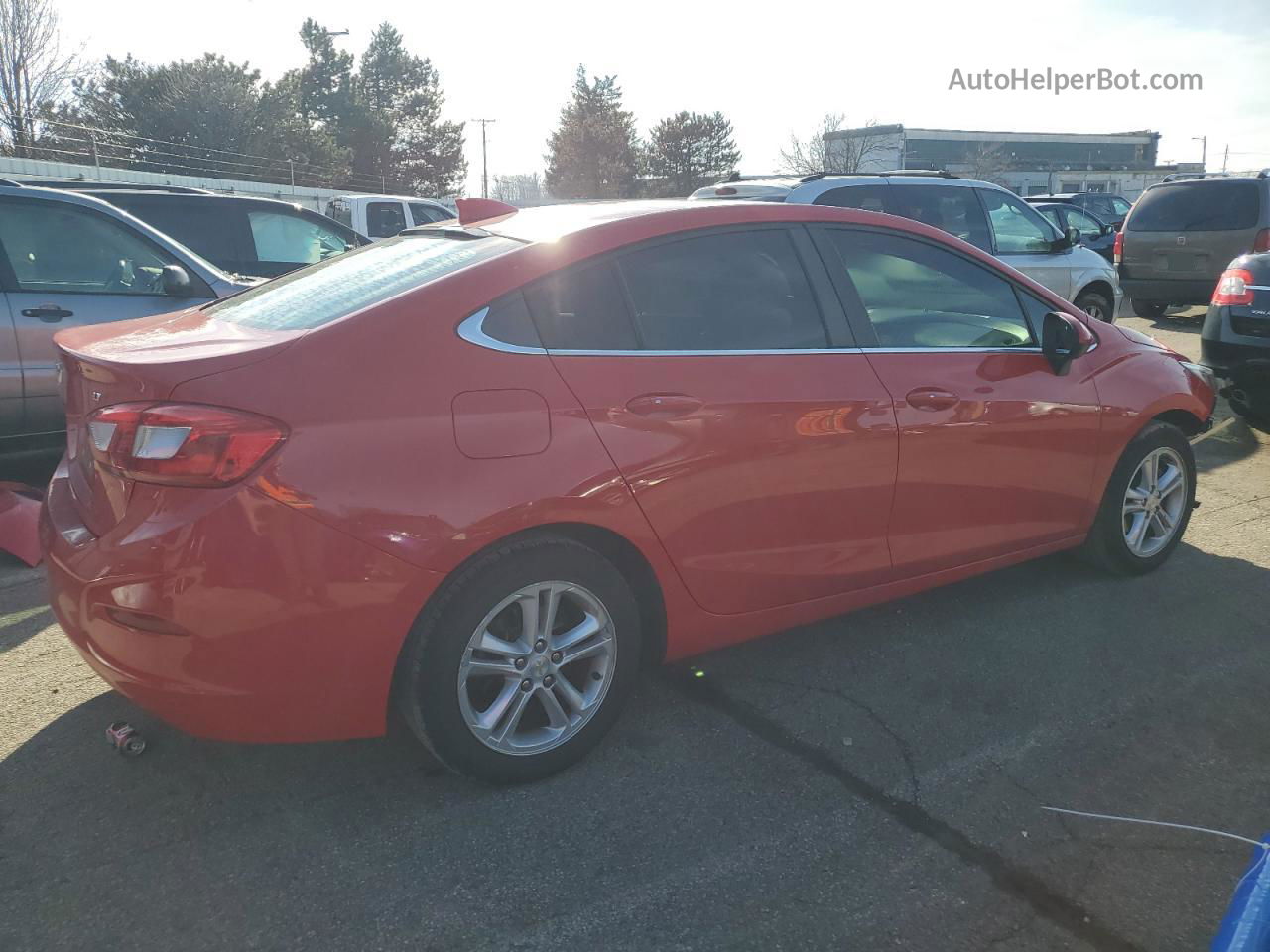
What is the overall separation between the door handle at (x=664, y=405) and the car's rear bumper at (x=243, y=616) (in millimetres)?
766

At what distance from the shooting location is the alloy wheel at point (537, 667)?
107 inches

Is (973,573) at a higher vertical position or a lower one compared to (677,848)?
higher

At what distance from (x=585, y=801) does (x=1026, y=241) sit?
805cm

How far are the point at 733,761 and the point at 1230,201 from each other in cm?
1203

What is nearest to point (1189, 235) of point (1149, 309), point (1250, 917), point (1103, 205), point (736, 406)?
point (1149, 309)

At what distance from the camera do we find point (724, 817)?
107 inches

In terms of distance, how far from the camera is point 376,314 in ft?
8.68

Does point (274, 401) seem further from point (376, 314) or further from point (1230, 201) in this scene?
point (1230, 201)

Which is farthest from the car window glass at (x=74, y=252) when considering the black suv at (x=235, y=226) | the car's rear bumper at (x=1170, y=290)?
the car's rear bumper at (x=1170, y=290)

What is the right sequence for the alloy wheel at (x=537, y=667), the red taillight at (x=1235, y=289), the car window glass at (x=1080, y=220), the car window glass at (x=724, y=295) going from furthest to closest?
the car window glass at (x=1080, y=220) → the red taillight at (x=1235, y=289) → the car window glass at (x=724, y=295) → the alloy wheel at (x=537, y=667)

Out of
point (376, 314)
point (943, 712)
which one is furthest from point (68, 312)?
point (943, 712)

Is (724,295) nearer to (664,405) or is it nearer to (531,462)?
(664,405)

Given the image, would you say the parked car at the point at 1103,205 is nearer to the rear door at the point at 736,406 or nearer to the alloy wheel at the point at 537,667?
the rear door at the point at 736,406

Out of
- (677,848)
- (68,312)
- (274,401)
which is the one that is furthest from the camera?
(68,312)
